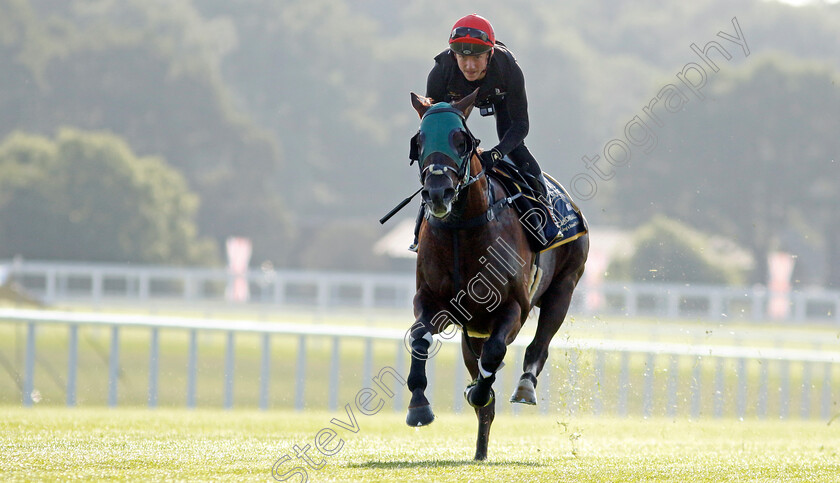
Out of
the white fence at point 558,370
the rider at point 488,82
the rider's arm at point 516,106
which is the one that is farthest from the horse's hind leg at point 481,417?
the white fence at point 558,370

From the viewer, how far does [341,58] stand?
76812 mm

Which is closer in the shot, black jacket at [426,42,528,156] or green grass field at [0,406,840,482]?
green grass field at [0,406,840,482]

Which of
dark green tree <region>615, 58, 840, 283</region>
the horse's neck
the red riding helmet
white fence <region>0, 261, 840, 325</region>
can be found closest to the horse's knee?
the horse's neck

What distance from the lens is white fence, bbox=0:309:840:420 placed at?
12578 mm

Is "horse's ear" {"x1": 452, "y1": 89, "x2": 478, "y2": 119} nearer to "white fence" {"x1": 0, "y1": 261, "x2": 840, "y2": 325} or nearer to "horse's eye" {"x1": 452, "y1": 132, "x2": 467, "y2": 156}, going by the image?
"horse's eye" {"x1": 452, "y1": 132, "x2": 467, "y2": 156}

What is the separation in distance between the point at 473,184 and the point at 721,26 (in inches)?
3563

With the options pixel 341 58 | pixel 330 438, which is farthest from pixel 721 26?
pixel 330 438

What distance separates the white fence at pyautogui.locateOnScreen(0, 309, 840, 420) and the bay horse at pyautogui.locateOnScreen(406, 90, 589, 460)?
4.00m

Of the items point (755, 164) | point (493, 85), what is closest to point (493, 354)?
point (493, 85)

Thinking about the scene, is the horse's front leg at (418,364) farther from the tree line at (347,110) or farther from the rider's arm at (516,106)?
the tree line at (347,110)

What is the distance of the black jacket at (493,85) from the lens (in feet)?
24.3

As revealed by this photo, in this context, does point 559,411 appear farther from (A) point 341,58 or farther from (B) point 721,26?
(B) point 721,26

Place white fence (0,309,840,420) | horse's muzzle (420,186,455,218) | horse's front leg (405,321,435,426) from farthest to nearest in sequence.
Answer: white fence (0,309,840,420) → horse's front leg (405,321,435,426) → horse's muzzle (420,186,455,218)

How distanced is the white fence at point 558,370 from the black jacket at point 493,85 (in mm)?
4014
